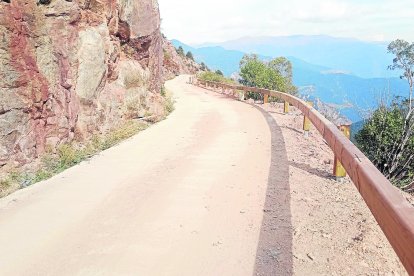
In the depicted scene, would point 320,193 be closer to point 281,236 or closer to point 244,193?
point 244,193

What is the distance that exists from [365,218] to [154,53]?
13.7 m

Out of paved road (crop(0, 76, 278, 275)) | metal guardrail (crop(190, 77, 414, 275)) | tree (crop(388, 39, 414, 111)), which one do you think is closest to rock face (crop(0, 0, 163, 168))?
paved road (crop(0, 76, 278, 275))

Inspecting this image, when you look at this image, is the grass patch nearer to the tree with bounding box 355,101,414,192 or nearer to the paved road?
the paved road

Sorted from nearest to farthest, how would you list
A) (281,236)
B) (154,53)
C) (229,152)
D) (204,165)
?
(281,236), (204,165), (229,152), (154,53)

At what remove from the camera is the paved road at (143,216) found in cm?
401

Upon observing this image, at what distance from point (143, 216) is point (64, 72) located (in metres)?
5.33

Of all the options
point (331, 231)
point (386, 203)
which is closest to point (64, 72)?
point (331, 231)

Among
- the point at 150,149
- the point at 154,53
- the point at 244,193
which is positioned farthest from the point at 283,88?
the point at 244,193

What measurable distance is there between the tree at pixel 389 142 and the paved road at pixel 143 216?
25.0ft

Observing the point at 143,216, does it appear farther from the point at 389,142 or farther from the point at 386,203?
the point at 389,142

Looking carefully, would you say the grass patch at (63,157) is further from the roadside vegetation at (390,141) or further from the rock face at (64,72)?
the roadside vegetation at (390,141)

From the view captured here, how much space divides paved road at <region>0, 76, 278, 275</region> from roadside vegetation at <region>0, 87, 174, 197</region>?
284mm

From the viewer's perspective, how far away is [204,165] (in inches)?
302

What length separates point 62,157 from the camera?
8.19m
